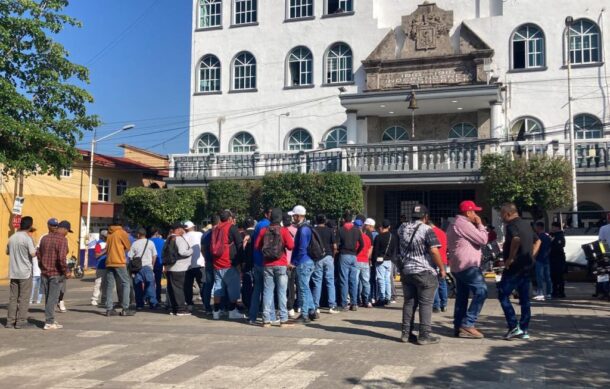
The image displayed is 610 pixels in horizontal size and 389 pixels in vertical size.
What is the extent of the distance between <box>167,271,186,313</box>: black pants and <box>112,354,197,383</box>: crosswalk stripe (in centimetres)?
382

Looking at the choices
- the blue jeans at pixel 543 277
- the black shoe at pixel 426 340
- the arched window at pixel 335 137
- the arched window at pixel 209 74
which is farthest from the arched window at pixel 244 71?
the black shoe at pixel 426 340

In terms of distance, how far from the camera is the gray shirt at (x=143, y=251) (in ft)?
41.4

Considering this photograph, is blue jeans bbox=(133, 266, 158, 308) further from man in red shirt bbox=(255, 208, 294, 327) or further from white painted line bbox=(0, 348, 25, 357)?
white painted line bbox=(0, 348, 25, 357)

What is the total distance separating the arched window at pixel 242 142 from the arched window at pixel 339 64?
5.03 m

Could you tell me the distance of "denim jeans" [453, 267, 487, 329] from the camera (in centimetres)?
864

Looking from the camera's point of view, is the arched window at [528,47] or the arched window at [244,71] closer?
the arched window at [528,47]

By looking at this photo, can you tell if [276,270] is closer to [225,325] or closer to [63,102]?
[225,325]

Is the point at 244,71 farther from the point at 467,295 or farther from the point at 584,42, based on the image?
the point at 467,295

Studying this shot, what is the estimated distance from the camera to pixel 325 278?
11438mm

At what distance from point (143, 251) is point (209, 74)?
2224 centimetres

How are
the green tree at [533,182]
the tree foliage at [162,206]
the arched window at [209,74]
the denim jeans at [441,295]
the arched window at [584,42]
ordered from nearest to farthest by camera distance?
the denim jeans at [441,295]
the green tree at [533,182]
the tree foliage at [162,206]
the arched window at [584,42]
the arched window at [209,74]

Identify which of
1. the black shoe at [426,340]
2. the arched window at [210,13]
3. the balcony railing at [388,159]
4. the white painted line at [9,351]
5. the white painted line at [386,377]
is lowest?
the white painted line at [9,351]

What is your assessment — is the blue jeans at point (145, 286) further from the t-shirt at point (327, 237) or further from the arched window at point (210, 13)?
the arched window at point (210, 13)

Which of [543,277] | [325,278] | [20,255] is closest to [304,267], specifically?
[325,278]
